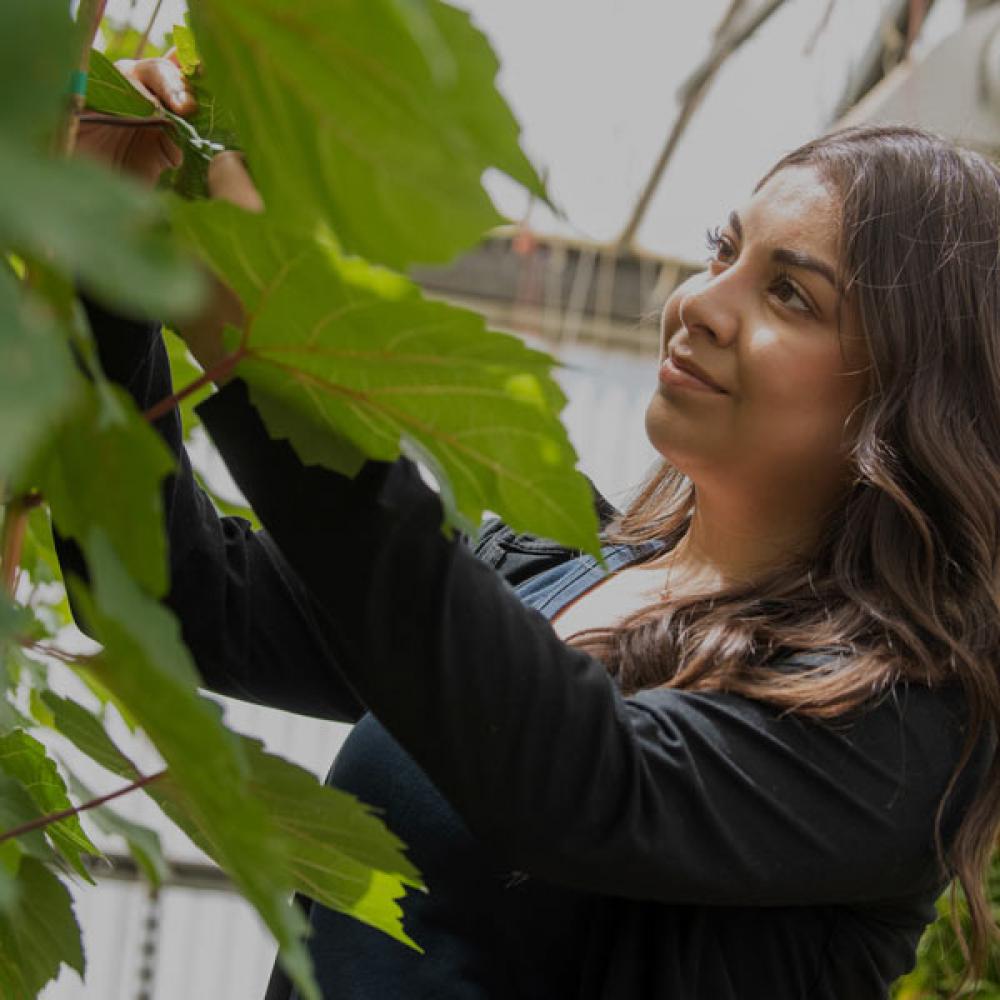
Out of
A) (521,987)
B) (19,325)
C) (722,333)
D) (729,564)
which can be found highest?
(19,325)

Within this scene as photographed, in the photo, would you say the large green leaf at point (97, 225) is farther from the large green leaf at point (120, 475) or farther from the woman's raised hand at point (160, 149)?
the woman's raised hand at point (160, 149)

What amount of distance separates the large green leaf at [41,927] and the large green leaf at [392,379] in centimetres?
18

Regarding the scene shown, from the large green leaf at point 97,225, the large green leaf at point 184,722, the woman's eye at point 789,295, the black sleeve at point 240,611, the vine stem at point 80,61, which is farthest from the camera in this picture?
the woman's eye at point 789,295

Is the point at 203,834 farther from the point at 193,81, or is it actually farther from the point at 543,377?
the point at 193,81

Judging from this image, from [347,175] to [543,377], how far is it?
13 cm

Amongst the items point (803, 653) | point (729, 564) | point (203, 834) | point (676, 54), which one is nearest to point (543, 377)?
point (203, 834)

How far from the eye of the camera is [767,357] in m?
1.06

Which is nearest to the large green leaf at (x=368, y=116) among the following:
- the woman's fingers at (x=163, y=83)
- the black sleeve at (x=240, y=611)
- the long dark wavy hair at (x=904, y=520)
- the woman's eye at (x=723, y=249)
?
the woman's fingers at (x=163, y=83)

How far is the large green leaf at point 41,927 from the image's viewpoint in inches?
24.7

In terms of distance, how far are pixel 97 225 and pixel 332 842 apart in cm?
36

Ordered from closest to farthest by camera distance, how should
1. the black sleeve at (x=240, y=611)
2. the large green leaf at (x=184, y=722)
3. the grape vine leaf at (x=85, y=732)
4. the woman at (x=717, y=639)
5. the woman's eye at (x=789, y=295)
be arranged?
the large green leaf at (x=184, y=722)
the grape vine leaf at (x=85, y=732)
the woman at (x=717, y=639)
the black sleeve at (x=240, y=611)
the woman's eye at (x=789, y=295)

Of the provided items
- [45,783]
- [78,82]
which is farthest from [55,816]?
[78,82]

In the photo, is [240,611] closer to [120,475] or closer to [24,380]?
[120,475]

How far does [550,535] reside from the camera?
65cm
